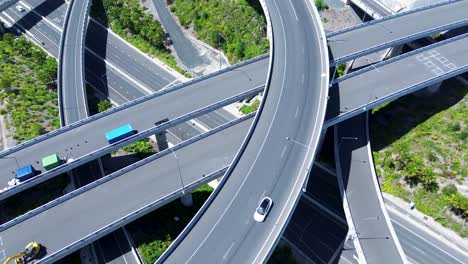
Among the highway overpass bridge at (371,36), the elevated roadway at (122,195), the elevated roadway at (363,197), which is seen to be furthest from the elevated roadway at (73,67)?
the elevated roadway at (363,197)

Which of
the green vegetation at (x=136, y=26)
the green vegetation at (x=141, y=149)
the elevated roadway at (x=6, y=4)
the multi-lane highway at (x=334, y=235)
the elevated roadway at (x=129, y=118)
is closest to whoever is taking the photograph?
the multi-lane highway at (x=334, y=235)

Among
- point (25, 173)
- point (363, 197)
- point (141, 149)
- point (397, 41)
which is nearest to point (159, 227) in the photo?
point (141, 149)

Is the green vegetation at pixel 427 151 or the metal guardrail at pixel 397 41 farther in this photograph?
the metal guardrail at pixel 397 41

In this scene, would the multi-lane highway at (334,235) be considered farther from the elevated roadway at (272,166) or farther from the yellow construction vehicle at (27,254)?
the yellow construction vehicle at (27,254)

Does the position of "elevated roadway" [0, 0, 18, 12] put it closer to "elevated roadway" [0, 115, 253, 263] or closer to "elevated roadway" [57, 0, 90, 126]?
"elevated roadway" [57, 0, 90, 126]

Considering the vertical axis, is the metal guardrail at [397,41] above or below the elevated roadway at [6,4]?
below

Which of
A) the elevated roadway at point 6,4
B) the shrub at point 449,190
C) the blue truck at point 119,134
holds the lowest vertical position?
the shrub at point 449,190

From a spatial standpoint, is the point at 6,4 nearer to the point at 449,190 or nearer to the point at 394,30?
the point at 394,30
